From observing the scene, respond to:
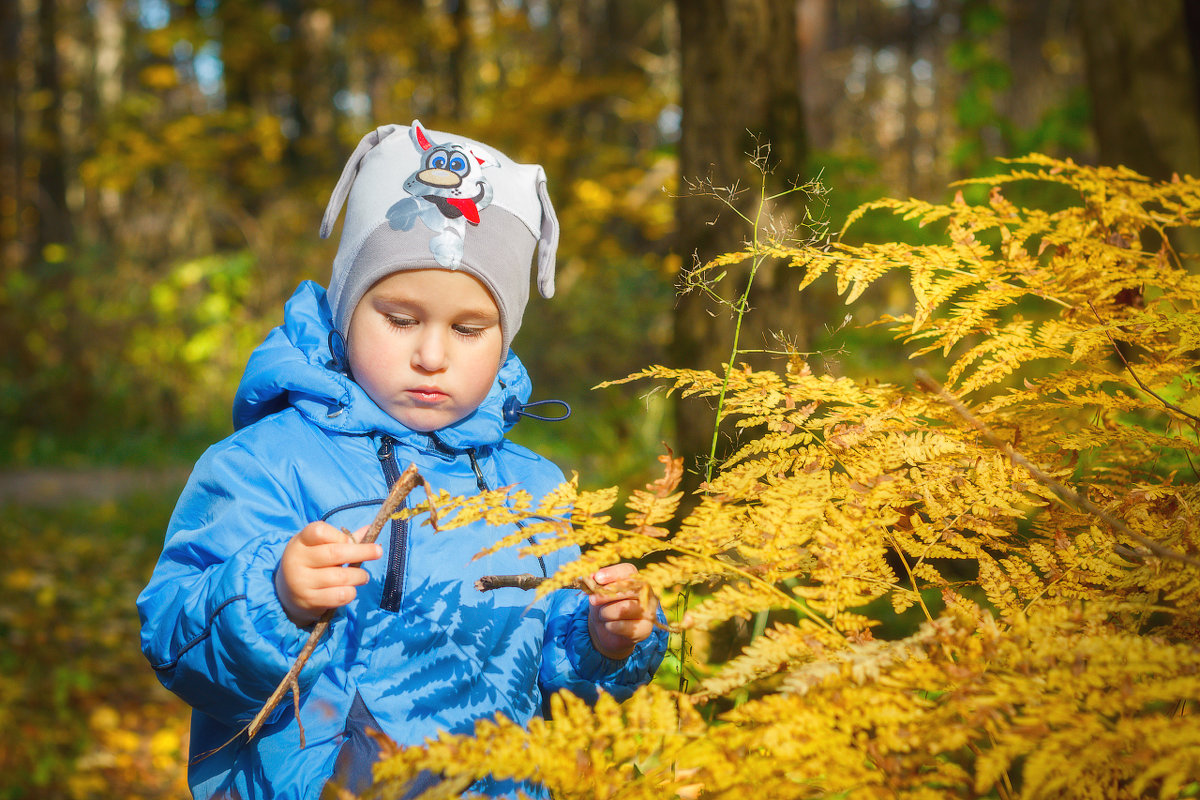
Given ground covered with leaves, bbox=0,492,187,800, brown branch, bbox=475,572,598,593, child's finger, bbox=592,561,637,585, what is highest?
brown branch, bbox=475,572,598,593

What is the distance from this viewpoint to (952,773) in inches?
36.0

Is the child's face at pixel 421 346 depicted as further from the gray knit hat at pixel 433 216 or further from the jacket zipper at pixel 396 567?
the jacket zipper at pixel 396 567

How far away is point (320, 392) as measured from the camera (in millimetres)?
1601

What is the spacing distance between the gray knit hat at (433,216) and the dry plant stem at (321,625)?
1.84ft

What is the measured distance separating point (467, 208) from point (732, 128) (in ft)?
7.18

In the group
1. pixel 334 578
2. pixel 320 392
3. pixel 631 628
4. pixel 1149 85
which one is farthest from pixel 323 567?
pixel 1149 85

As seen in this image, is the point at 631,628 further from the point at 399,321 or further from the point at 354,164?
the point at 354,164

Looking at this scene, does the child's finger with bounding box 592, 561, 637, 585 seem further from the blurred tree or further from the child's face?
the blurred tree

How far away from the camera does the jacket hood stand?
1618 mm

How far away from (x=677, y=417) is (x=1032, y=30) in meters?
15.1

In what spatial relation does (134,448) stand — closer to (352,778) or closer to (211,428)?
(211,428)

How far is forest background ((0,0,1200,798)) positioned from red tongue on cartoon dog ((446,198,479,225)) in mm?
430

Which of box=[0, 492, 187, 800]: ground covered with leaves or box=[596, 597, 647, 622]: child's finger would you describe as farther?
box=[0, 492, 187, 800]: ground covered with leaves

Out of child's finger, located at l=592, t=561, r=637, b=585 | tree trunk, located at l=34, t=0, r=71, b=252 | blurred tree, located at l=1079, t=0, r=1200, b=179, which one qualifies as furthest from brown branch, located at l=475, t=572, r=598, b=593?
tree trunk, located at l=34, t=0, r=71, b=252
